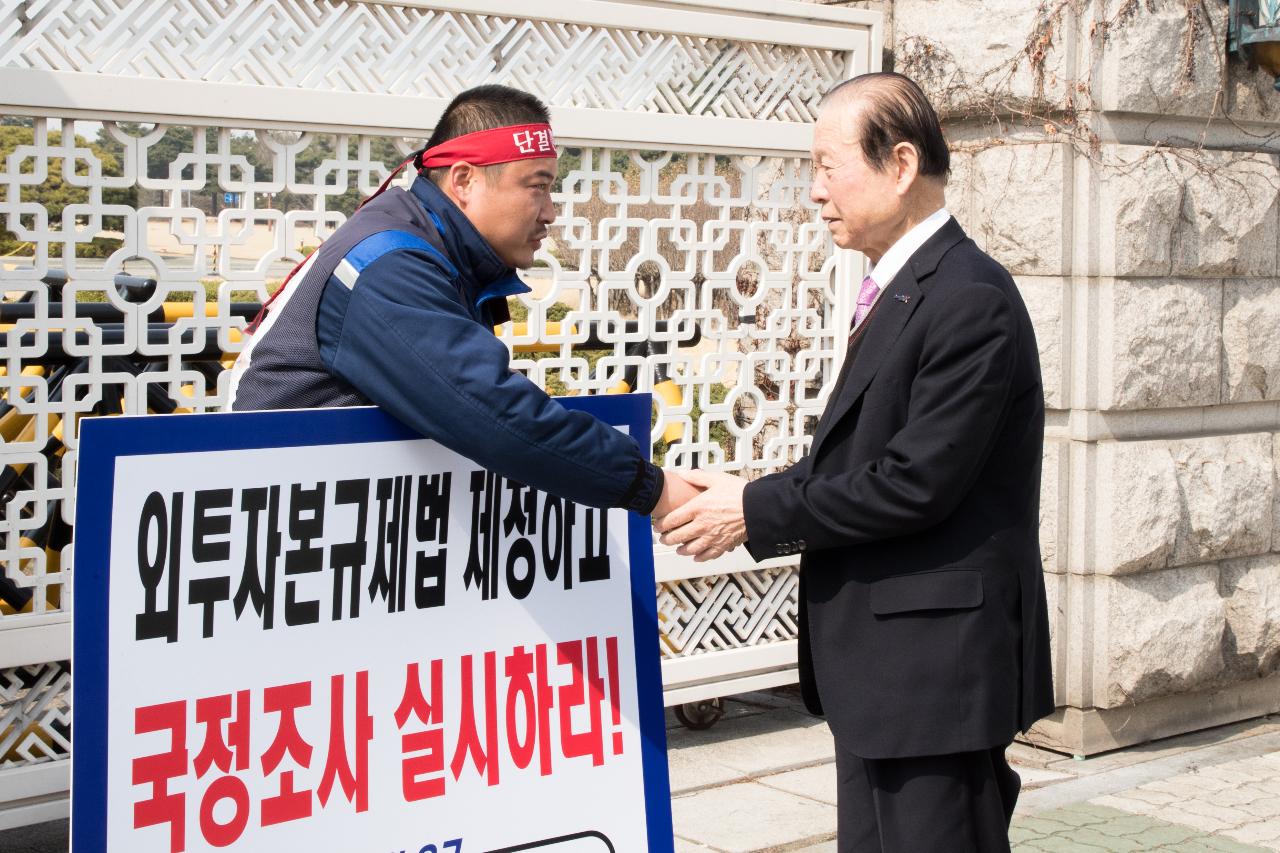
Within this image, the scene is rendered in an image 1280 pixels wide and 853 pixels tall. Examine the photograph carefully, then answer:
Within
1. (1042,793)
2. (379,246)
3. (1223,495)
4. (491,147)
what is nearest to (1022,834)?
(1042,793)

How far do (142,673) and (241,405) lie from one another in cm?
63

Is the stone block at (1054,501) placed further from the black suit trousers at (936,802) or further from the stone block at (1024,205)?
the black suit trousers at (936,802)

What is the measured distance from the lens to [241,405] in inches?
113

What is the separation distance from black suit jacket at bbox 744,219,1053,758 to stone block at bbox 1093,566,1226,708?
2.63 m

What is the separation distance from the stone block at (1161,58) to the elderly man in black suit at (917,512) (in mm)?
2595

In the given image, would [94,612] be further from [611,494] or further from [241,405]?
[611,494]

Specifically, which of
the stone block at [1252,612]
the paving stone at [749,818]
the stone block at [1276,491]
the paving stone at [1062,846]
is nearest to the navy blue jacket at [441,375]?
the paving stone at [749,818]

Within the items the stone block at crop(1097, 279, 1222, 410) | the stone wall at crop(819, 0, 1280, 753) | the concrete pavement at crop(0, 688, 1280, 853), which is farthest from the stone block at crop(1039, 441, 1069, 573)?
the concrete pavement at crop(0, 688, 1280, 853)

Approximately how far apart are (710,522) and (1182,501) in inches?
120

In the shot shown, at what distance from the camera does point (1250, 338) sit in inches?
227

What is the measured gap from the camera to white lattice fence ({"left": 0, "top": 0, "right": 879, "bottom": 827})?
162 inches

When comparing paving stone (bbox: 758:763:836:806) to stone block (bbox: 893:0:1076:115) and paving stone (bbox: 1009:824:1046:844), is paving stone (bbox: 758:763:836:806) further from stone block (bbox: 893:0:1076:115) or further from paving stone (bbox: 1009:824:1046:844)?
stone block (bbox: 893:0:1076:115)

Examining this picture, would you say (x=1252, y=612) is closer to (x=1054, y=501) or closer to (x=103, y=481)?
(x=1054, y=501)

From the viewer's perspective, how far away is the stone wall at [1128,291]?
5379 millimetres
